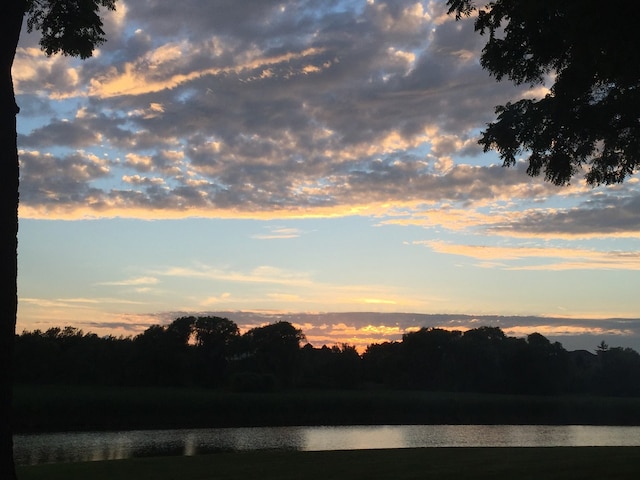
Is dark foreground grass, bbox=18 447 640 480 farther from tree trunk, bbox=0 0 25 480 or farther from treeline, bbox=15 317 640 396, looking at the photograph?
treeline, bbox=15 317 640 396

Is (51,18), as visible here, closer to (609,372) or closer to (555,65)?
(555,65)

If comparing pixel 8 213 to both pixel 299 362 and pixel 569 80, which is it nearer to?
pixel 569 80

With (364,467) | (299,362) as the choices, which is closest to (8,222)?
(364,467)

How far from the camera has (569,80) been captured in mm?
11141

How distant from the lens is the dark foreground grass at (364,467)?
36.1 ft

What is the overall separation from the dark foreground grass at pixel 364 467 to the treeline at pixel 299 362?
51.3 metres

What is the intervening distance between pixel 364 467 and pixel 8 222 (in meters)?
8.78

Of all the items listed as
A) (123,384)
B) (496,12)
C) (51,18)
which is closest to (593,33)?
(496,12)

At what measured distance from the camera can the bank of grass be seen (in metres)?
44.3

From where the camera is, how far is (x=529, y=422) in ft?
182

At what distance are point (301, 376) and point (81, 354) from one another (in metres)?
26.1

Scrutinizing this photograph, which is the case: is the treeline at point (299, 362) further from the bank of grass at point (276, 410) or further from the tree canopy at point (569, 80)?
the tree canopy at point (569, 80)

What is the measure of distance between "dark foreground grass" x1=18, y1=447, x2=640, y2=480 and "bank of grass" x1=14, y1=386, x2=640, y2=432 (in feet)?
99.2

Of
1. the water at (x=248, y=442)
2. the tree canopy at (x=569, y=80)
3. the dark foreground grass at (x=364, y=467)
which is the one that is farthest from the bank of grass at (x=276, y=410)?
the tree canopy at (x=569, y=80)
